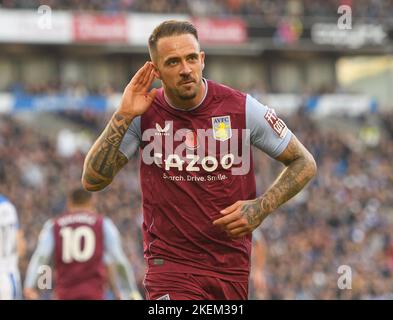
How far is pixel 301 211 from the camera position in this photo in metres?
26.4

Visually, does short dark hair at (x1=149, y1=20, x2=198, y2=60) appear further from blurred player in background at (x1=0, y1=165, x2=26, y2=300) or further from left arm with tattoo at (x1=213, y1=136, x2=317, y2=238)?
blurred player in background at (x1=0, y1=165, x2=26, y2=300)

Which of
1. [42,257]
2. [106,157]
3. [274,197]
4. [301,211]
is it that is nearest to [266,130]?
[274,197]

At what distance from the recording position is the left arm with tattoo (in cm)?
570

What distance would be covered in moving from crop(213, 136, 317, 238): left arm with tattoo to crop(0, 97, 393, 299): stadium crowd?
1308 centimetres

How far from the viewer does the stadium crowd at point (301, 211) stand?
21.0m

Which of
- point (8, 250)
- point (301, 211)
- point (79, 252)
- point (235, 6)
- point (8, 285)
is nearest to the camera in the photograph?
point (8, 250)

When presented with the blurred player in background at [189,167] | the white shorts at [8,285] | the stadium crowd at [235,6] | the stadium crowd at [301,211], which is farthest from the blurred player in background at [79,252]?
the stadium crowd at [235,6]

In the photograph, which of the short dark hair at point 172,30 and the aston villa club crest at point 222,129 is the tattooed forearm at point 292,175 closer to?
the aston villa club crest at point 222,129

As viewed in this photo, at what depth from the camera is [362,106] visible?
123 feet

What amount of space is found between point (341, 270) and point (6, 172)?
8366 mm

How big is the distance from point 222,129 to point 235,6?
30372 millimetres

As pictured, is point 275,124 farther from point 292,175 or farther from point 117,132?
point 117,132

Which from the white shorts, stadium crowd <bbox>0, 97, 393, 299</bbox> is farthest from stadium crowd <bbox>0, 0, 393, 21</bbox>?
the white shorts

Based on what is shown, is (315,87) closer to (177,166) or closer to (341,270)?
(341,270)
